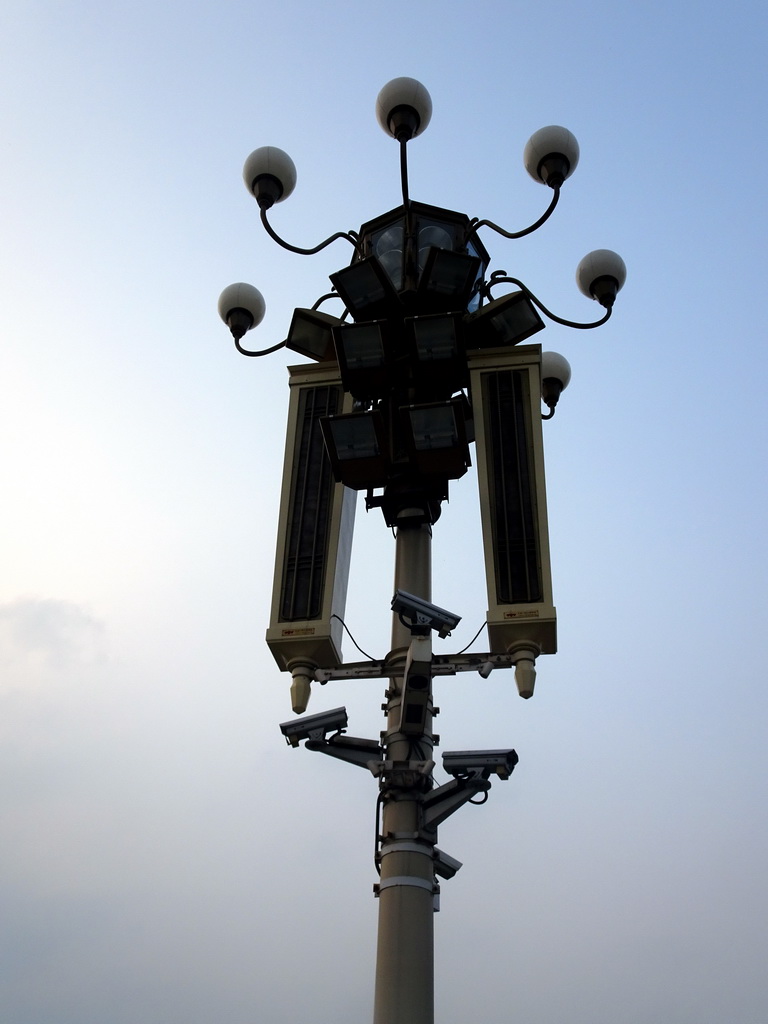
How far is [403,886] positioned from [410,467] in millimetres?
3561

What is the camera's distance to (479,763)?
7684 millimetres

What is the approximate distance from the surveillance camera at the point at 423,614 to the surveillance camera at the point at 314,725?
964 mm

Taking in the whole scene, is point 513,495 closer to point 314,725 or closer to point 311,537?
point 311,537

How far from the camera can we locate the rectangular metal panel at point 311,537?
8828mm

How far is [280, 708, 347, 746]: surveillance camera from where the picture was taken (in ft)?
26.5

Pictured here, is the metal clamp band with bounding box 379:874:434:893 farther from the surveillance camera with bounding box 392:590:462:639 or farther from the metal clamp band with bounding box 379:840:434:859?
the surveillance camera with bounding box 392:590:462:639

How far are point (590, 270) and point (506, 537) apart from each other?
10.1 feet

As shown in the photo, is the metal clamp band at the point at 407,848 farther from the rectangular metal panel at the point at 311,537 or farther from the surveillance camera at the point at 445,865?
the rectangular metal panel at the point at 311,537

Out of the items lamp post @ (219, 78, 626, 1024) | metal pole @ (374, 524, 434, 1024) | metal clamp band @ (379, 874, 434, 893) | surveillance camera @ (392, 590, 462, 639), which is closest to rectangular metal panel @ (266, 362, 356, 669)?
lamp post @ (219, 78, 626, 1024)

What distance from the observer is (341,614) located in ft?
30.1

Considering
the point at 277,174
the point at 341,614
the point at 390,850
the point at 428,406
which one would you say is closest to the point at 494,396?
the point at 428,406

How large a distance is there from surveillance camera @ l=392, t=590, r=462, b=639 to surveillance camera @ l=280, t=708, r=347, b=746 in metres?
0.96

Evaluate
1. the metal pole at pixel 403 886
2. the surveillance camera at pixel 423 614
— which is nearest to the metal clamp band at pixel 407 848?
the metal pole at pixel 403 886

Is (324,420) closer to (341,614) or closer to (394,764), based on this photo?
(341,614)
